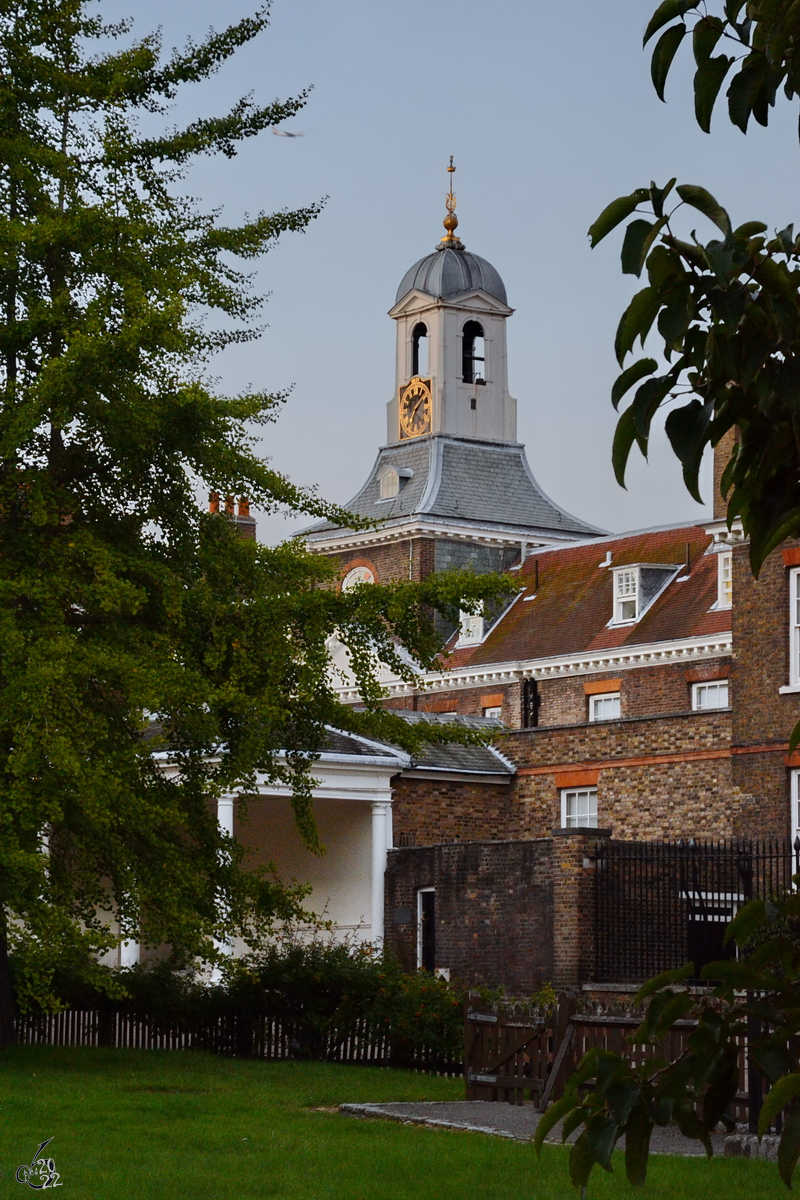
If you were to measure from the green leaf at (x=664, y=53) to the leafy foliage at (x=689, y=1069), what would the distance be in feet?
4.90

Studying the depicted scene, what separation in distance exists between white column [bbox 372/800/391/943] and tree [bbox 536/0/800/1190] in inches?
1010

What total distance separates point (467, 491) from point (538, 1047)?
36.2 metres

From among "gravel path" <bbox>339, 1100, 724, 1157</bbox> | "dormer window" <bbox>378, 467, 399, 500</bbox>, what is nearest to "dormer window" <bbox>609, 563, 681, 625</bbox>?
"dormer window" <bbox>378, 467, 399, 500</bbox>

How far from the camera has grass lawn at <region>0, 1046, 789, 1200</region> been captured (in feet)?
37.2

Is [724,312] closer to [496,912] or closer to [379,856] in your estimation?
[496,912]

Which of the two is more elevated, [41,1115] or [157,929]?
[157,929]

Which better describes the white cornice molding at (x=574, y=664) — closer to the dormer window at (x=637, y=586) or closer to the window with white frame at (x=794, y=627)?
the dormer window at (x=637, y=586)

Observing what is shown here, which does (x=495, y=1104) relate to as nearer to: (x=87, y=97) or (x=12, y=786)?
(x=12, y=786)

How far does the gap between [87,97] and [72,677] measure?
748 cm

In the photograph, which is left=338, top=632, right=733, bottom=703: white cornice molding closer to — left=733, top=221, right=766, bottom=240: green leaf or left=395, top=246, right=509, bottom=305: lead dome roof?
left=395, top=246, right=509, bottom=305: lead dome roof

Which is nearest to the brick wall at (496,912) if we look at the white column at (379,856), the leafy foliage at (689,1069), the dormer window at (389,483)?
the white column at (379,856)

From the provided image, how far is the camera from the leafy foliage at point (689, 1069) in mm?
2822

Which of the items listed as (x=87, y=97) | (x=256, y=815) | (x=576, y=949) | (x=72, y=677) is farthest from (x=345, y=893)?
(x=87, y=97)

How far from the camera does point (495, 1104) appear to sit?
1675 cm
